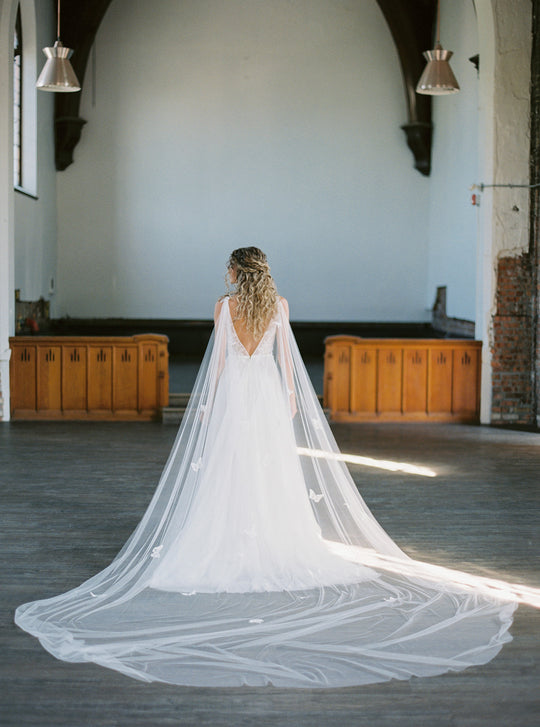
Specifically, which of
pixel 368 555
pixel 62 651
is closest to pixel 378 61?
pixel 368 555

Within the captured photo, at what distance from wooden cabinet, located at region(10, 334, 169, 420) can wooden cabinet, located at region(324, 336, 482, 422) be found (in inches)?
75.3

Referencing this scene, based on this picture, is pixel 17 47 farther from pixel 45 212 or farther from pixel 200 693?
pixel 200 693

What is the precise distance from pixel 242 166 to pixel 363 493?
9008 mm

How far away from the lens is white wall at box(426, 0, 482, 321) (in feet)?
38.3

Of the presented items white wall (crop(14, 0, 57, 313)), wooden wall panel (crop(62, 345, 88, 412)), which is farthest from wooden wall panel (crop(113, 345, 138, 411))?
white wall (crop(14, 0, 57, 313))

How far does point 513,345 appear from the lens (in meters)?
9.77

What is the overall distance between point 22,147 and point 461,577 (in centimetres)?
1010

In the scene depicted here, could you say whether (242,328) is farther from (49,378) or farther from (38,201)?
(38,201)

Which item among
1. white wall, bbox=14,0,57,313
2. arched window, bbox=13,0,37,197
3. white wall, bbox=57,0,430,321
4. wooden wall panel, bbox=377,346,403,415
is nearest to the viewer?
wooden wall panel, bbox=377,346,403,415

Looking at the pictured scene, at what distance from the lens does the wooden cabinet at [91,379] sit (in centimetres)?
994

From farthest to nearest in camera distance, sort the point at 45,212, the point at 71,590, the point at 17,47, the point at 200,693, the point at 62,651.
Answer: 1. the point at 45,212
2. the point at 17,47
3. the point at 71,590
4. the point at 62,651
5. the point at 200,693

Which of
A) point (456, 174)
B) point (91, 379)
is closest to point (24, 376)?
point (91, 379)

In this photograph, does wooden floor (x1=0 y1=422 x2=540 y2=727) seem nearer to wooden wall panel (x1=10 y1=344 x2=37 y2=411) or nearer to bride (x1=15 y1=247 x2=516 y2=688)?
bride (x1=15 y1=247 x2=516 y2=688)

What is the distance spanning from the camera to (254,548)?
428 cm
